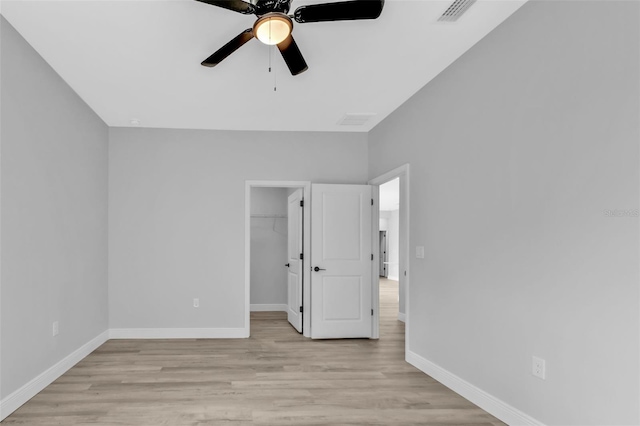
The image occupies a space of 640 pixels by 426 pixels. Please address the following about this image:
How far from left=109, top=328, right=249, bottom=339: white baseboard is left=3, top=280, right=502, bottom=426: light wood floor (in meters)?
0.24

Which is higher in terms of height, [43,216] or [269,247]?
[43,216]

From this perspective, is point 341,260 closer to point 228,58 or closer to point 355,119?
point 355,119

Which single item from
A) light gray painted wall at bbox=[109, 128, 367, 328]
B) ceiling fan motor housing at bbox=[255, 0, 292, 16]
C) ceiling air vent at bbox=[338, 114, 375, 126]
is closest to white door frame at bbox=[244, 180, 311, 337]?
light gray painted wall at bbox=[109, 128, 367, 328]

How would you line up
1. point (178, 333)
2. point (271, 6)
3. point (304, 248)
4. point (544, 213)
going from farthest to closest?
1. point (304, 248)
2. point (178, 333)
3. point (544, 213)
4. point (271, 6)

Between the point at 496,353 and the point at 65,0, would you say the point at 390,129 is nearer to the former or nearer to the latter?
the point at 496,353

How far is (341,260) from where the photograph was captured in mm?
5477

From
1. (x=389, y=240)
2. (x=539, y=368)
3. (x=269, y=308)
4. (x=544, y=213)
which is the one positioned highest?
(x=544, y=213)

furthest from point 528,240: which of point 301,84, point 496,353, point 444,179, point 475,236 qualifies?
point 301,84

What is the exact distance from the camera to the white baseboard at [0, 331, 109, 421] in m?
2.94

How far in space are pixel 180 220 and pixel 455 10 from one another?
13.3 ft

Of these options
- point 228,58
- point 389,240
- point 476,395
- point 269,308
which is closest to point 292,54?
point 228,58

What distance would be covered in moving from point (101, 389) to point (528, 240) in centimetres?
341

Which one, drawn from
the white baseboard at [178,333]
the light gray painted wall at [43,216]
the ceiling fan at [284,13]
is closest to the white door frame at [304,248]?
the white baseboard at [178,333]

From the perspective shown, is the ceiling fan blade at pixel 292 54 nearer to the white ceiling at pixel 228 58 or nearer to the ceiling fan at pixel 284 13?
the ceiling fan at pixel 284 13
